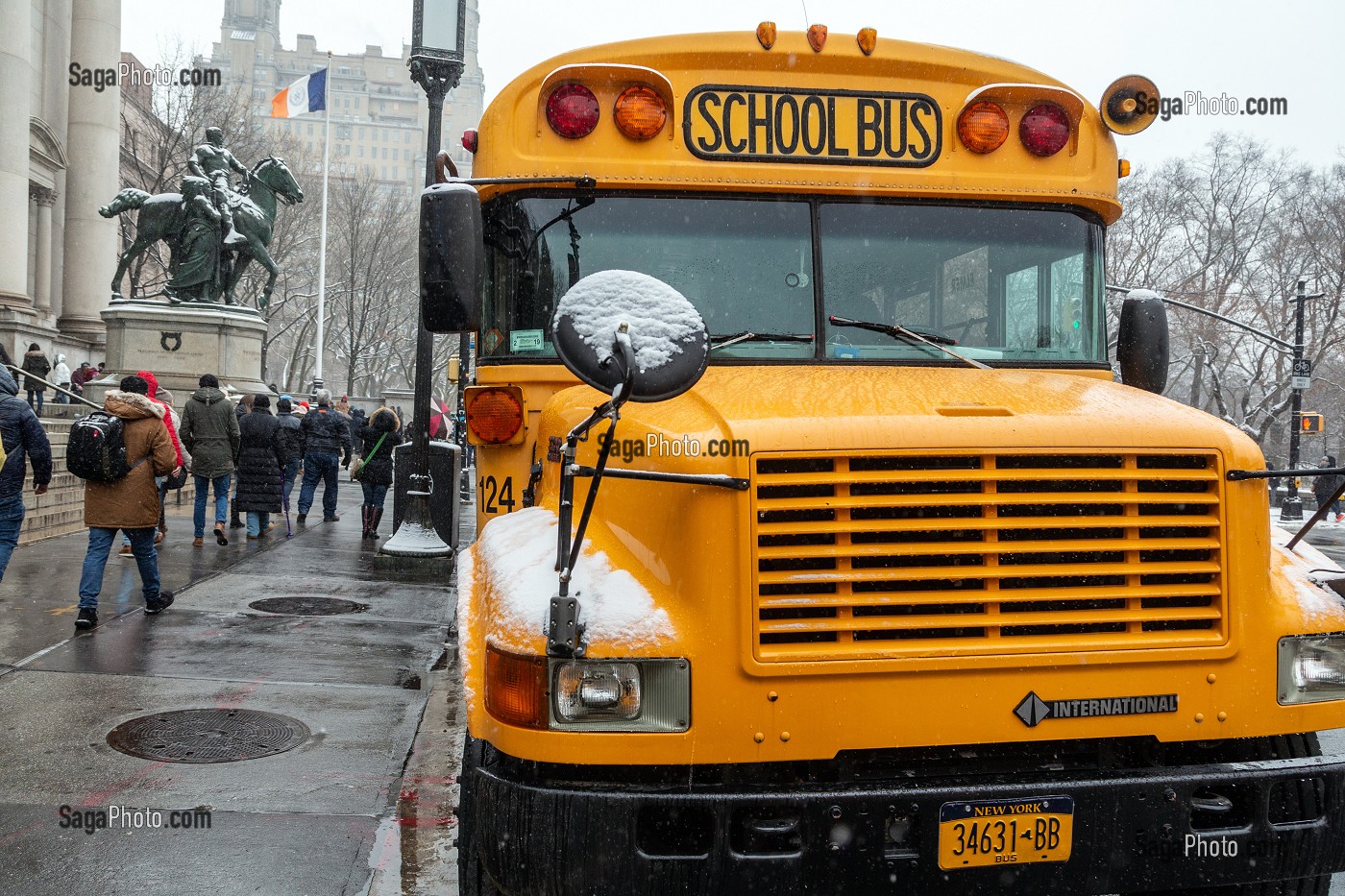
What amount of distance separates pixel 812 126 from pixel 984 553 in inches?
76.9

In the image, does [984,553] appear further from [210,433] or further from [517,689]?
[210,433]

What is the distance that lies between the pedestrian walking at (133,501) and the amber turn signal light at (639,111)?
5433 millimetres

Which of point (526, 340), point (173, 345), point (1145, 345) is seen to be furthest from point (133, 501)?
point (173, 345)

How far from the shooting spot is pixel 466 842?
3160mm

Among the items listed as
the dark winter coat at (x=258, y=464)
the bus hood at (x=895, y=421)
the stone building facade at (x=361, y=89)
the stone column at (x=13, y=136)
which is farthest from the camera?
the stone building facade at (x=361, y=89)

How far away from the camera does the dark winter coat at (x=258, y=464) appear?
44.7 feet

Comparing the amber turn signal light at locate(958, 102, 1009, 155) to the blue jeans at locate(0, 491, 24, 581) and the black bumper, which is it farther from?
the blue jeans at locate(0, 491, 24, 581)

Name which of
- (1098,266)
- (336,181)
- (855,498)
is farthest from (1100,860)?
(336,181)

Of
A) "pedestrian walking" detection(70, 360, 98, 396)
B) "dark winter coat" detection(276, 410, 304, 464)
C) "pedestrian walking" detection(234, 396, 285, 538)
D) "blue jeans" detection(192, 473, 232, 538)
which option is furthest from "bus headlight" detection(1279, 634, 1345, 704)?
"pedestrian walking" detection(70, 360, 98, 396)

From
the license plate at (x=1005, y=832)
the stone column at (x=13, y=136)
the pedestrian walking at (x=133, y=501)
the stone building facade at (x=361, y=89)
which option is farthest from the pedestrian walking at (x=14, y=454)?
the stone building facade at (x=361, y=89)

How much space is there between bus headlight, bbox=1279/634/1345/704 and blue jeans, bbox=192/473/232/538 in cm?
1151

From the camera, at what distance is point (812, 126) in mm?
4281

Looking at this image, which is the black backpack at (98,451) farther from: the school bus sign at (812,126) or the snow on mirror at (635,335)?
the snow on mirror at (635,335)

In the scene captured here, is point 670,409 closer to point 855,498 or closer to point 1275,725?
point 855,498
